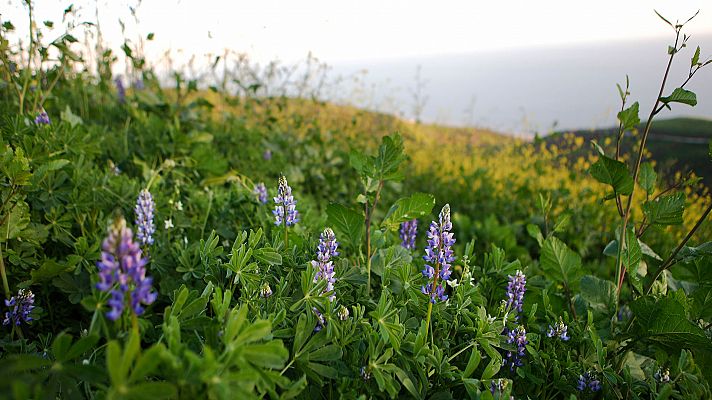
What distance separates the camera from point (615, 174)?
5.20 ft

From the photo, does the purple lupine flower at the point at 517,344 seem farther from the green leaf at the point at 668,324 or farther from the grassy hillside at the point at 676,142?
the grassy hillside at the point at 676,142

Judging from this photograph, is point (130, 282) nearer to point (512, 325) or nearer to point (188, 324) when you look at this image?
point (188, 324)

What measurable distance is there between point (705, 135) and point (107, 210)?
8.65m

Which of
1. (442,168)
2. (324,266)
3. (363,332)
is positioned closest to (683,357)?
(363,332)

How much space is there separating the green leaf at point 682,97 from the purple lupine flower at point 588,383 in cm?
89

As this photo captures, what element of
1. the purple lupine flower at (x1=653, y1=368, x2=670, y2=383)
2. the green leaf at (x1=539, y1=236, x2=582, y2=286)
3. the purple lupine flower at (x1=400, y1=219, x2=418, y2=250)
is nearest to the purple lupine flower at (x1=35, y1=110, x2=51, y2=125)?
the purple lupine flower at (x1=400, y1=219, x2=418, y2=250)

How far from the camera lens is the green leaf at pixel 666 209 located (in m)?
1.68

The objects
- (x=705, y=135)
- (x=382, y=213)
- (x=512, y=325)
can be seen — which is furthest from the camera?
(x=705, y=135)

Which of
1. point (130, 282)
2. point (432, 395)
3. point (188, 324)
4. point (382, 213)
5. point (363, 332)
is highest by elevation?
point (130, 282)

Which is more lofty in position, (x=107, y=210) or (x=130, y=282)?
(x=130, y=282)

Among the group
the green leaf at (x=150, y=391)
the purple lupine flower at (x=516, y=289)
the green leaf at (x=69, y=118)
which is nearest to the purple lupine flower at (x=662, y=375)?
the purple lupine flower at (x=516, y=289)

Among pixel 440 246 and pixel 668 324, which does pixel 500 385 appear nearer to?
pixel 440 246

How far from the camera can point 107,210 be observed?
226 cm

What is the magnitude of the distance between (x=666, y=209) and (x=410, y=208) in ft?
3.03
